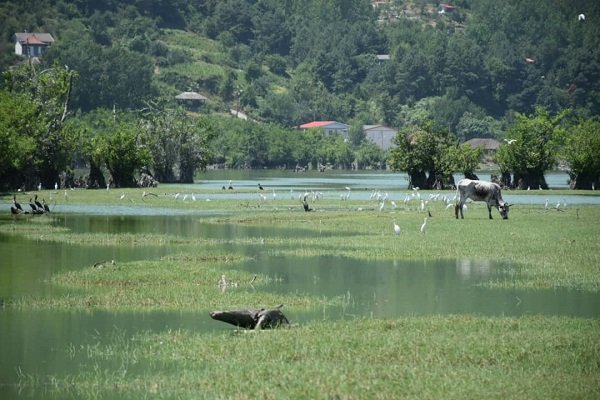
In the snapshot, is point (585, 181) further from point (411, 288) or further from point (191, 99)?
point (191, 99)

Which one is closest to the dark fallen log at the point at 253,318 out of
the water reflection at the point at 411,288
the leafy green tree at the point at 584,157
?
the water reflection at the point at 411,288

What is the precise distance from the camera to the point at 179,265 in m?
32.9

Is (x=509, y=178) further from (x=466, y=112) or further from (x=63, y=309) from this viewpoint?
(x=466, y=112)

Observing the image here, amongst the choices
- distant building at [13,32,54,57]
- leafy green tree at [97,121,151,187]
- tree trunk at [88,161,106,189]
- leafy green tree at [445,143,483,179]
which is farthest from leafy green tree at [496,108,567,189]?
distant building at [13,32,54,57]

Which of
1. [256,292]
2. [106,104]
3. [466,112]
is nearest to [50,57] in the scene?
[106,104]

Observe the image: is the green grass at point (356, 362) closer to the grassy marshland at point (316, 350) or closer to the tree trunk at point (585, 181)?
the grassy marshland at point (316, 350)

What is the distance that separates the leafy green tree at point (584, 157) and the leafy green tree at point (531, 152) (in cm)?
105

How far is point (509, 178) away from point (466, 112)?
117m

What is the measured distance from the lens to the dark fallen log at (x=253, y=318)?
23.1 meters

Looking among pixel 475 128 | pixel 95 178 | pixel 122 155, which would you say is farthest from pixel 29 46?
pixel 122 155

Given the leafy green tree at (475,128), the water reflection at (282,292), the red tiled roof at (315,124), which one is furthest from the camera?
the leafy green tree at (475,128)

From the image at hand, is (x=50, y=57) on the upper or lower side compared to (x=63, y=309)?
upper

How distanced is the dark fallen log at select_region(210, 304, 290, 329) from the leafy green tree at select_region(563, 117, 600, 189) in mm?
56536

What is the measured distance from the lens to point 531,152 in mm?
78375
